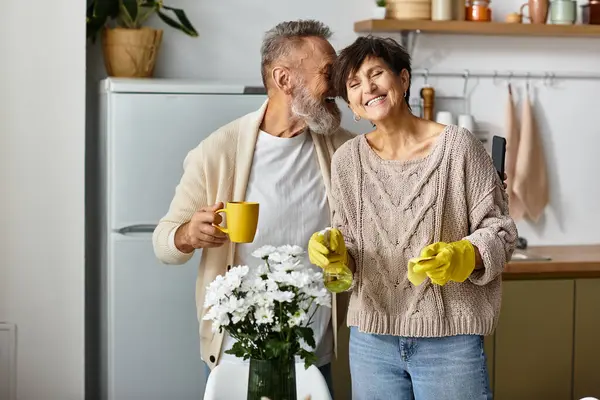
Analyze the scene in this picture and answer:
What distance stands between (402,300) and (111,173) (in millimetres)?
1579

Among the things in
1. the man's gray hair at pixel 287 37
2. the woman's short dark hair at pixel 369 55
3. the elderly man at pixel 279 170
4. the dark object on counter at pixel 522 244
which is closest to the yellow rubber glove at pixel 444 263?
the woman's short dark hair at pixel 369 55

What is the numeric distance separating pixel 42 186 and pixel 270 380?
1.83 meters

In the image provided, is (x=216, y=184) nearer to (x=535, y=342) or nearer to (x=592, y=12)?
(x=535, y=342)

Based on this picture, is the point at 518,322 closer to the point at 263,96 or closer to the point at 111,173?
the point at 263,96

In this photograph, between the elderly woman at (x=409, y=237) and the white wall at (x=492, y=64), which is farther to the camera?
the white wall at (x=492, y=64)

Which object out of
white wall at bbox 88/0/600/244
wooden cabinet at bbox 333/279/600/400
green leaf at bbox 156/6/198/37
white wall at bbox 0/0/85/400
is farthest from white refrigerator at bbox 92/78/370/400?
wooden cabinet at bbox 333/279/600/400

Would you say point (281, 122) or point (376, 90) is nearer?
point (376, 90)

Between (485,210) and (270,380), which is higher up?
(485,210)

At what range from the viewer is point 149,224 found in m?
3.35

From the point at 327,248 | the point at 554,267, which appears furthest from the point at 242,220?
the point at 554,267

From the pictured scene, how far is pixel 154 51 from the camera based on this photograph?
358cm

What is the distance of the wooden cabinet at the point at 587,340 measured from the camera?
12.3 feet

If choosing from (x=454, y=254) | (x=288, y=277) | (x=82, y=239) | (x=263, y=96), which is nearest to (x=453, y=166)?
(x=454, y=254)

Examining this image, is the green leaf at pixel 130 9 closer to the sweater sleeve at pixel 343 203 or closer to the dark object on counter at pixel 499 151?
the dark object on counter at pixel 499 151
